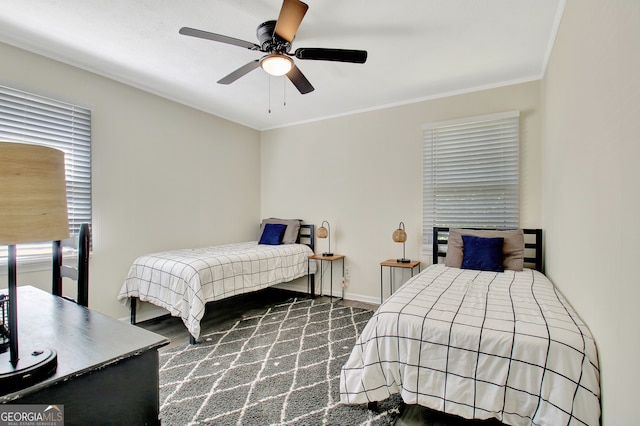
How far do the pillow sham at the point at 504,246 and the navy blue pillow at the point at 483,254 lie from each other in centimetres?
7

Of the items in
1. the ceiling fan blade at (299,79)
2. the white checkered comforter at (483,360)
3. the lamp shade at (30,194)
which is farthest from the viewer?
the ceiling fan blade at (299,79)

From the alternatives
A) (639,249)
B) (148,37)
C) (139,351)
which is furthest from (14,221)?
(148,37)

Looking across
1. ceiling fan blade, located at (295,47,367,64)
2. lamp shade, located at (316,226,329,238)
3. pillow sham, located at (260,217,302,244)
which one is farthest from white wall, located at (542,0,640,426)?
pillow sham, located at (260,217,302,244)

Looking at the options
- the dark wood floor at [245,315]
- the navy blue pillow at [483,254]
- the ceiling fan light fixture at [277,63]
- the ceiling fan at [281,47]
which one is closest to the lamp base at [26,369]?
the dark wood floor at [245,315]

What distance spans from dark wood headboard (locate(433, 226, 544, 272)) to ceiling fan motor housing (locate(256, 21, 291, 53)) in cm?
245

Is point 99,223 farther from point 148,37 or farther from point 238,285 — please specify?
point 148,37

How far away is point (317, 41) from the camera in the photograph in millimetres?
2535

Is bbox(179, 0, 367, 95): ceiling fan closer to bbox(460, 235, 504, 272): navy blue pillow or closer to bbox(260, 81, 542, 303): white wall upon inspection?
bbox(260, 81, 542, 303): white wall

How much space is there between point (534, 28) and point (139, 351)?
316 centimetres

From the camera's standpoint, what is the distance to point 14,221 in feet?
2.55

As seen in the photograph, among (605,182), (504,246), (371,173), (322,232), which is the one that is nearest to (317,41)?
(371,173)

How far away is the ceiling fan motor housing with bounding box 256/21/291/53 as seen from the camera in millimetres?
2175

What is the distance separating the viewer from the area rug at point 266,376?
5.88 ft

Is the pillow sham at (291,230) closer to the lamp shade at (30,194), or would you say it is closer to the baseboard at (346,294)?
the baseboard at (346,294)
